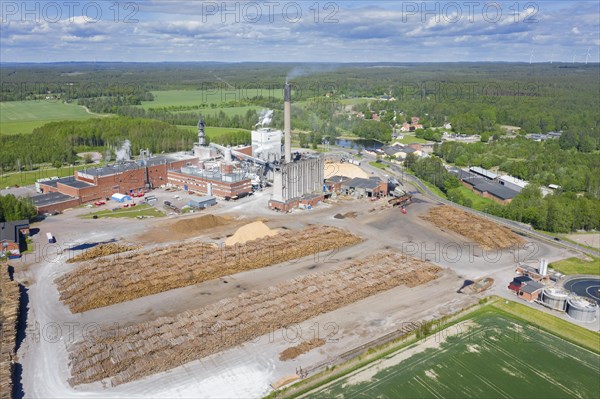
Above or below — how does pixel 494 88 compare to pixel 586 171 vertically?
above

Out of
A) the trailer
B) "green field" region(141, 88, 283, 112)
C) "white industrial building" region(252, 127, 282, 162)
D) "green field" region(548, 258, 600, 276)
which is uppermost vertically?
"green field" region(141, 88, 283, 112)

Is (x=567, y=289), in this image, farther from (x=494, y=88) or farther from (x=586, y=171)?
(x=494, y=88)

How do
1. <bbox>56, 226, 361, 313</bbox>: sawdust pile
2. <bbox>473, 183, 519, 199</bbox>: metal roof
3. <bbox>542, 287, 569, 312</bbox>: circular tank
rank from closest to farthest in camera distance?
1. <bbox>542, 287, 569, 312</bbox>: circular tank
2. <bbox>56, 226, 361, 313</bbox>: sawdust pile
3. <bbox>473, 183, 519, 199</bbox>: metal roof

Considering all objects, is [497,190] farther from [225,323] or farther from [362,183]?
[225,323]

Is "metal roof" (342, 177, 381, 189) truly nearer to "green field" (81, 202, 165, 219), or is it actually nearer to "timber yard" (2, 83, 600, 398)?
"timber yard" (2, 83, 600, 398)

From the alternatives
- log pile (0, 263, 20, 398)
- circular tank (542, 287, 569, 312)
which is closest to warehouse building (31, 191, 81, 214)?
log pile (0, 263, 20, 398)

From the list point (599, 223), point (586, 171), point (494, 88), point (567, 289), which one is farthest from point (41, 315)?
point (494, 88)

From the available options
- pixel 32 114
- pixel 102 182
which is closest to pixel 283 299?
pixel 102 182
